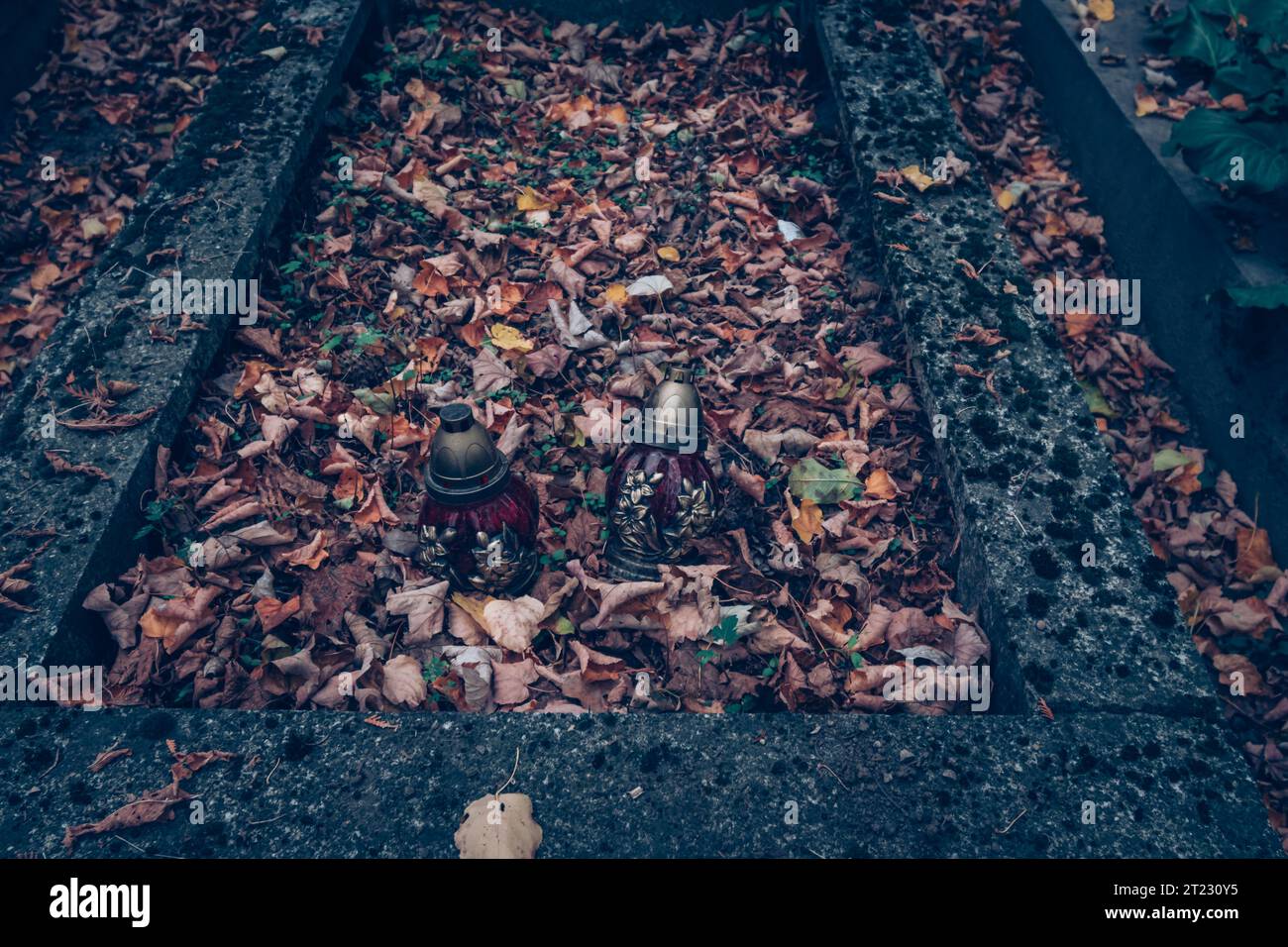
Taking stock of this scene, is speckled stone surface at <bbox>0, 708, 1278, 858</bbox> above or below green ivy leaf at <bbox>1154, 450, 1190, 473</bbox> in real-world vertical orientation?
below

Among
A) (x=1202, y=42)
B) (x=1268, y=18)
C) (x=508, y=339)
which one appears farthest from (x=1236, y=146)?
(x=508, y=339)

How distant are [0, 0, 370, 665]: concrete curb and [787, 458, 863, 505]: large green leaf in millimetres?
2245

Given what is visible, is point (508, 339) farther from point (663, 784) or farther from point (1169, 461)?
point (1169, 461)

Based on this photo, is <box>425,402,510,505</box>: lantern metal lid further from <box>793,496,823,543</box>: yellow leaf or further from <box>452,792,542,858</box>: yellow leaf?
<box>793,496,823,543</box>: yellow leaf

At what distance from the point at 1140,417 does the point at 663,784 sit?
2760 millimetres

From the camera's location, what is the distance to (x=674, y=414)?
7.84ft

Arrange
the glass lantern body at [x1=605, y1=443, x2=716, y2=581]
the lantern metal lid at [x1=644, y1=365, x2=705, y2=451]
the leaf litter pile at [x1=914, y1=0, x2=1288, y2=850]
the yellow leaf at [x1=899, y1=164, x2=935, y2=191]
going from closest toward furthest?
1. the lantern metal lid at [x1=644, y1=365, x2=705, y2=451]
2. the glass lantern body at [x1=605, y1=443, x2=716, y2=581]
3. the leaf litter pile at [x1=914, y1=0, x2=1288, y2=850]
4. the yellow leaf at [x1=899, y1=164, x2=935, y2=191]

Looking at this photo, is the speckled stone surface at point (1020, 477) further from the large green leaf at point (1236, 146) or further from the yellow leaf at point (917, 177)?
the large green leaf at point (1236, 146)

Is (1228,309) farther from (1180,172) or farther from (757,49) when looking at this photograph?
(757,49)

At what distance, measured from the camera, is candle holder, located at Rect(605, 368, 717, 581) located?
2.40 m

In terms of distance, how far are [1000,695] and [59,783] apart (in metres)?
2.51

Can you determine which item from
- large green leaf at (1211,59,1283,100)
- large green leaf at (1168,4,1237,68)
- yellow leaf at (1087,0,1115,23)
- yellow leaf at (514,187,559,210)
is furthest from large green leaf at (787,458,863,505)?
yellow leaf at (1087,0,1115,23)
